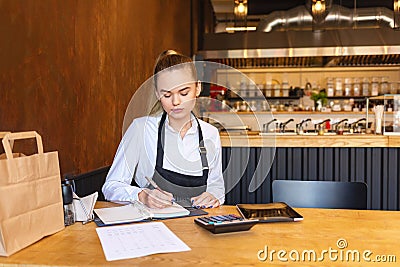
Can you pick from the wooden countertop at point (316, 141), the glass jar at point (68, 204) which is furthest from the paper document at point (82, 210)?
the wooden countertop at point (316, 141)

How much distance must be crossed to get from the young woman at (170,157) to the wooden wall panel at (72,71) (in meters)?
0.41

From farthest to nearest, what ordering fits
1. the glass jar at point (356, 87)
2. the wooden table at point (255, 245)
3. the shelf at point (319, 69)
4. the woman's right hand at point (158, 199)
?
the shelf at point (319, 69) → the glass jar at point (356, 87) → the woman's right hand at point (158, 199) → the wooden table at point (255, 245)

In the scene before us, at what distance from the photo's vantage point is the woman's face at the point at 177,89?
5.24 ft

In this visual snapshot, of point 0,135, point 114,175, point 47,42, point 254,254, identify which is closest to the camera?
point 254,254

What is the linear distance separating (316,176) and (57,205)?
2.43 m

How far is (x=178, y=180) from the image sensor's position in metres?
1.76

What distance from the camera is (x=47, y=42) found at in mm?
1969

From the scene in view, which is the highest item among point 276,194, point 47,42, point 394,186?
point 47,42

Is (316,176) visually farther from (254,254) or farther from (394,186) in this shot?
(254,254)

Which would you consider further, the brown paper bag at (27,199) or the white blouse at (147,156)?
the white blouse at (147,156)

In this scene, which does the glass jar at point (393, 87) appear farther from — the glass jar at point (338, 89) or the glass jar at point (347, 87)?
the glass jar at point (338, 89)

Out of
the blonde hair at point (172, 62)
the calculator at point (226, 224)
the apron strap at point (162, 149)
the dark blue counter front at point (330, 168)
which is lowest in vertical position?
the dark blue counter front at point (330, 168)

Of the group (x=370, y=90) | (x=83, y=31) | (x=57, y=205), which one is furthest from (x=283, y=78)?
(x=57, y=205)

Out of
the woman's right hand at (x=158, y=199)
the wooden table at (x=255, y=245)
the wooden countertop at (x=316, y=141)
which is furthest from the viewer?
the wooden countertop at (x=316, y=141)
